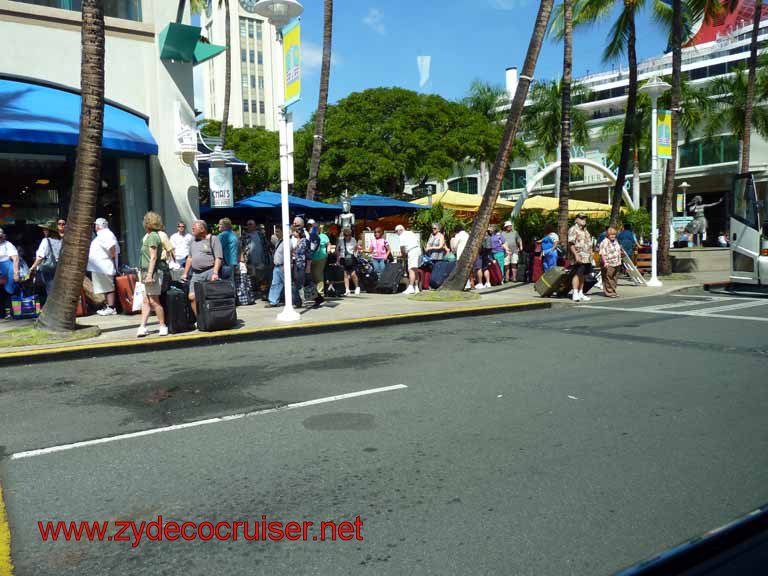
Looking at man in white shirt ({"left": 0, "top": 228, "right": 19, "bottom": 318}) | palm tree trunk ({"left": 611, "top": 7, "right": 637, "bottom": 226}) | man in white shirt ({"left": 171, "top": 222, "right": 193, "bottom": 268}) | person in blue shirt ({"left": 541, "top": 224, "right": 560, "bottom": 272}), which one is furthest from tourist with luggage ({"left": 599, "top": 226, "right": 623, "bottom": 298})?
man in white shirt ({"left": 0, "top": 228, "right": 19, "bottom": 318})

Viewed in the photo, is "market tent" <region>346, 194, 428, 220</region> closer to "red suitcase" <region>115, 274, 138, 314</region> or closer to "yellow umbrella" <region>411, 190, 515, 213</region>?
"yellow umbrella" <region>411, 190, 515, 213</region>

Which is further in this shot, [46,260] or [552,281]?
[552,281]

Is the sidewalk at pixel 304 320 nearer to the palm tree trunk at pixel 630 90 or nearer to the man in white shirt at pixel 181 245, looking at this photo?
the man in white shirt at pixel 181 245

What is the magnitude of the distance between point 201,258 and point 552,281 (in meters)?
7.89

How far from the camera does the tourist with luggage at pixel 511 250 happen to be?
1867 centimetres

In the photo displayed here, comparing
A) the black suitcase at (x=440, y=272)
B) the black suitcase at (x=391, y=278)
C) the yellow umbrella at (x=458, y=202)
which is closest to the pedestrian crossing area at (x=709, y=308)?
the black suitcase at (x=440, y=272)

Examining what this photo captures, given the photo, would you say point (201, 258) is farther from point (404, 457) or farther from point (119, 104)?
point (404, 457)

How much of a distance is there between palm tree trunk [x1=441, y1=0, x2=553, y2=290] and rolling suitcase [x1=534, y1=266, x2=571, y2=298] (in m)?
1.66

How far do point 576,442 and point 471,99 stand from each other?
41868 millimetres

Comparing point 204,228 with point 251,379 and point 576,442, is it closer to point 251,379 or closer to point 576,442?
point 251,379

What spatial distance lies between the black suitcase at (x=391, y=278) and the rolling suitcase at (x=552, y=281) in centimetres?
345

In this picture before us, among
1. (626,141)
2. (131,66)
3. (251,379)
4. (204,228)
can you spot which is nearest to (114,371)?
(251,379)

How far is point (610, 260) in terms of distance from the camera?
14617 millimetres

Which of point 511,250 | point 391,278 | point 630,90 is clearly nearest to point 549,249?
point 511,250
